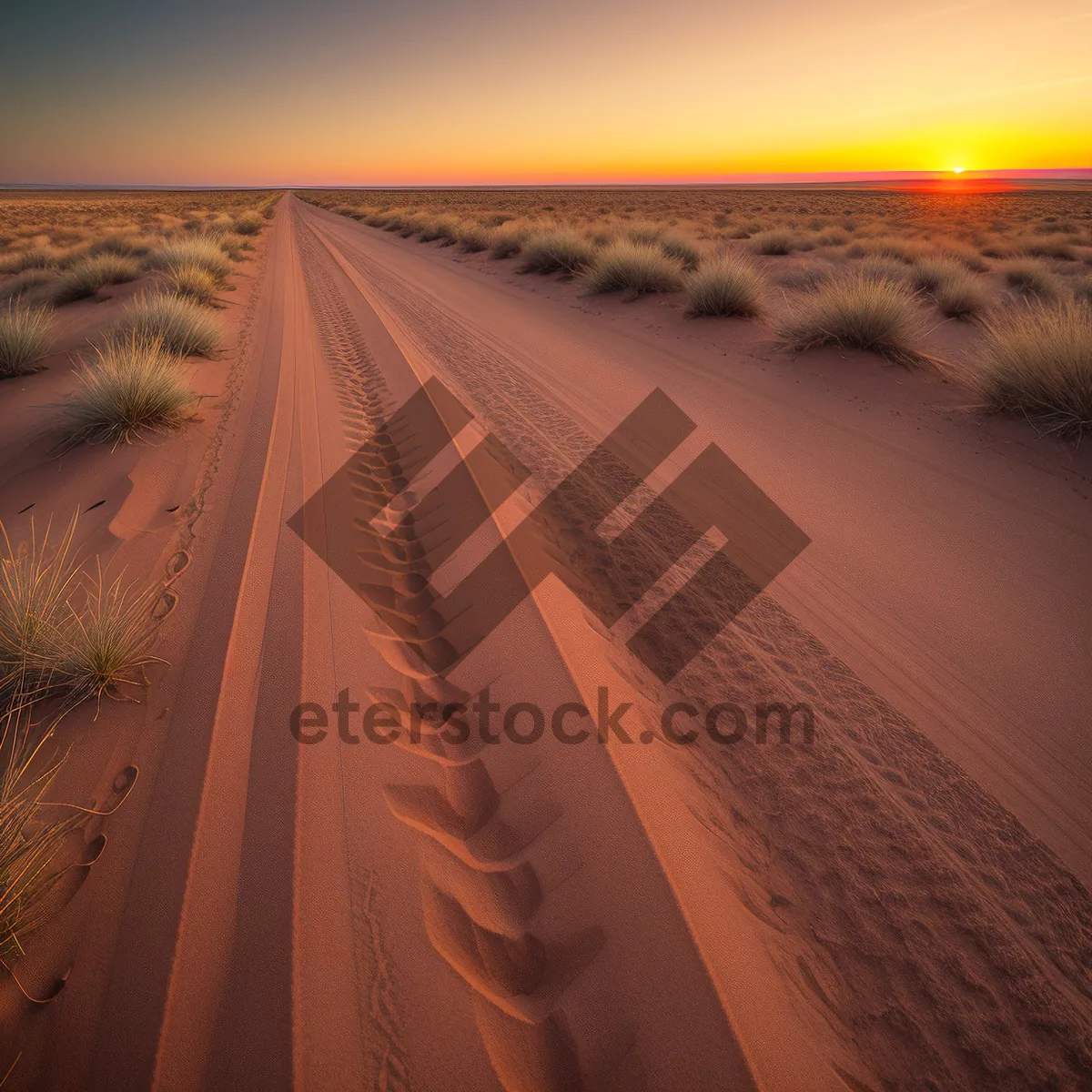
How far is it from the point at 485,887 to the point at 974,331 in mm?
10158

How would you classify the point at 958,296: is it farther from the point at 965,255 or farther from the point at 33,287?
the point at 33,287

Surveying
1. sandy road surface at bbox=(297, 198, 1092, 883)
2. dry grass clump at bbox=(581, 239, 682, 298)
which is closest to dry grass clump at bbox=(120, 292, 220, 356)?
sandy road surface at bbox=(297, 198, 1092, 883)

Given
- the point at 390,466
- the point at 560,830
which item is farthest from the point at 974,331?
the point at 560,830

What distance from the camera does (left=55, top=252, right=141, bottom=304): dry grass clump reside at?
11.4 m

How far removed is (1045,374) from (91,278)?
16060 mm

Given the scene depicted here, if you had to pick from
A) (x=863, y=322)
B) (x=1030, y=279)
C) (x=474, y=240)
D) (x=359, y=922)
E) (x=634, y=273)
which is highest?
(x=474, y=240)

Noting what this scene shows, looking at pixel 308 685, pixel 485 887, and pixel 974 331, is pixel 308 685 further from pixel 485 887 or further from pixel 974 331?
pixel 974 331

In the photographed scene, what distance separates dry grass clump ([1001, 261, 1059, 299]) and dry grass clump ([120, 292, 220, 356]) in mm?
14329

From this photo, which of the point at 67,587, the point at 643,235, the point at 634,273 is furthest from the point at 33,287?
the point at 643,235

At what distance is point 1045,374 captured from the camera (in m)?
4.67

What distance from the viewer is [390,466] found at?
4891 millimetres

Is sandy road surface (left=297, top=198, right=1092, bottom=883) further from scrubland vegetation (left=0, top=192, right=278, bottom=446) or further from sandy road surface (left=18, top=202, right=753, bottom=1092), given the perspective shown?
scrubland vegetation (left=0, top=192, right=278, bottom=446)

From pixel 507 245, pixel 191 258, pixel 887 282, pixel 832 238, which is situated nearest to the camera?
pixel 887 282

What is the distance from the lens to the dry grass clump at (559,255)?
43.6ft
